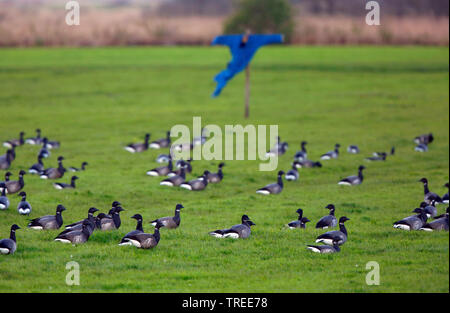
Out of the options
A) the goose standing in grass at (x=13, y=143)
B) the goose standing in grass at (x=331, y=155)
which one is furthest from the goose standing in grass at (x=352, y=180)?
the goose standing in grass at (x=13, y=143)

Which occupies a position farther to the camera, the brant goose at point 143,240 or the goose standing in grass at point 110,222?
the goose standing in grass at point 110,222

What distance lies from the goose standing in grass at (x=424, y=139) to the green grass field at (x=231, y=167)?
0.44 m

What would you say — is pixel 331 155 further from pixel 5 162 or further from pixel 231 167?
pixel 5 162

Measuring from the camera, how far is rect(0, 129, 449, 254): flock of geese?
51.4ft

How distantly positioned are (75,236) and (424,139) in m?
21.1

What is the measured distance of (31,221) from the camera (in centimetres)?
1727

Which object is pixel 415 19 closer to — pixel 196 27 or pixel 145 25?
pixel 196 27

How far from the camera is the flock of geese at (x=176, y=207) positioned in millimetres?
15681

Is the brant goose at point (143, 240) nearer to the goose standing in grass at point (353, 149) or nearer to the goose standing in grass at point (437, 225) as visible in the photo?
the goose standing in grass at point (437, 225)

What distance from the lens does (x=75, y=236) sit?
51.4 ft

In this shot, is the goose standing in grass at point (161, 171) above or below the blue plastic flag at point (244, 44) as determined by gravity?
below

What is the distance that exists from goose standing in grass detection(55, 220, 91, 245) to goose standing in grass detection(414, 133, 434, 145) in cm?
2059
